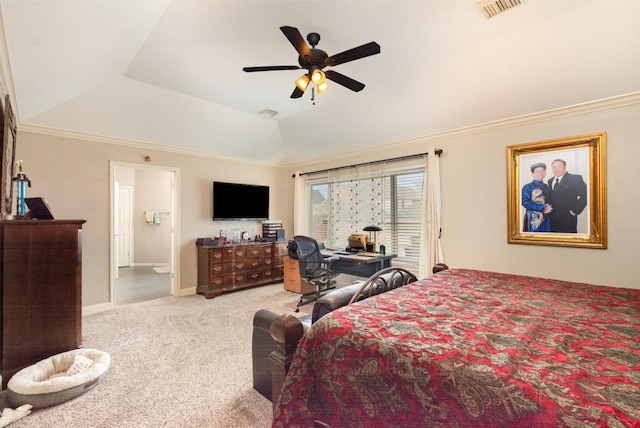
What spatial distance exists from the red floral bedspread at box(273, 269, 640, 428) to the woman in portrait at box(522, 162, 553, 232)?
1.75m

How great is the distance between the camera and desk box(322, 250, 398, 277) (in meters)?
4.22

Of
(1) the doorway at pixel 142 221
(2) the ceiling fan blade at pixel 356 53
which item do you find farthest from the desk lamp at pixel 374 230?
(1) the doorway at pixel 142 221

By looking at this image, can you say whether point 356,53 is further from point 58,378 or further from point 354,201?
point 58,378

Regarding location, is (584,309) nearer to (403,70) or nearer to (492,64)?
(492,64)

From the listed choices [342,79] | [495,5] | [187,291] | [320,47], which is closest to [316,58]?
[342,79]

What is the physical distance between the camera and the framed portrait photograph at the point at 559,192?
2.90 m

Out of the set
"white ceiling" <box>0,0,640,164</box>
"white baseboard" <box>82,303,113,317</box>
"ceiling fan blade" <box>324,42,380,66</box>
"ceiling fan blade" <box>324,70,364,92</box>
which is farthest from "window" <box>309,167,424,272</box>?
"white baseboard" <box>82,303,113,317</box>

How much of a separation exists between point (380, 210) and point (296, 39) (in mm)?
3148

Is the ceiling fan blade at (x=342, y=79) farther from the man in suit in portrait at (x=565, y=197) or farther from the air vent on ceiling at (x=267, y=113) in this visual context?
the man in suit in portrait at (x=565, y=197)

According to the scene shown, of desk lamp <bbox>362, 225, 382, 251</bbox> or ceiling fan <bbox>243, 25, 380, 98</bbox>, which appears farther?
desk lamp <bbox>362, 225, 382, 251</bbox>

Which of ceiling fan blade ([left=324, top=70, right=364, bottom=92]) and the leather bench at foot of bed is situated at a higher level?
ceiling fan blade ([left=324, top=70, right=364, bottom=92])

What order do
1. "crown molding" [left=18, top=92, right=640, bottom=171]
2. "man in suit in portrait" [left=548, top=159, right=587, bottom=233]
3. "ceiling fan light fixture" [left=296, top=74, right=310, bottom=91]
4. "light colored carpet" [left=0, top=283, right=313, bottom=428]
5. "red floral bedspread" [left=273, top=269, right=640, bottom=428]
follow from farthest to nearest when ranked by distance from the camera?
"man in suit in portrait" [left=548, top=159, right=587, bottom=233] < "crown molding" [left=18, top=92, right=640, bottom=171] < "ceiling fan light fixture" [left=296, top=74, right=310, bottom=91] < "light colored carpet" [left=0, top=283, right=313, bottom=428] < "red floral bedspread" [left=273, top=269, right=640, bottom=428]

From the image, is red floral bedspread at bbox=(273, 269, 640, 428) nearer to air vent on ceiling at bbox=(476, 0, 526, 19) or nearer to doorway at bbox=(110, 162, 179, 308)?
air vent on ceiling at bbox=(476, 0, 526, 19)

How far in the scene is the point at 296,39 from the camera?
2139 millimetres
